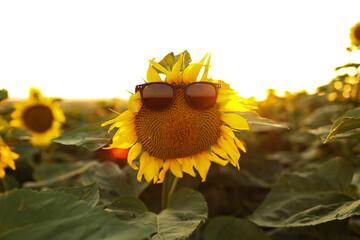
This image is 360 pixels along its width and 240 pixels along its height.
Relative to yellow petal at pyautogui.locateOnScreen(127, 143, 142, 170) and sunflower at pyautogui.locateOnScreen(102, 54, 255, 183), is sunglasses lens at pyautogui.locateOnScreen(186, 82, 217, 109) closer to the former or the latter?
sunflower at pyautogui.locateOnScreen(102, 54, 255, 183)

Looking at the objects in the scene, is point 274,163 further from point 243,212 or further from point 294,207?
point 294,207

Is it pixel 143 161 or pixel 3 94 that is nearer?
pixel 143 161

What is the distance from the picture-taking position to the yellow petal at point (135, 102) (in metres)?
1.37

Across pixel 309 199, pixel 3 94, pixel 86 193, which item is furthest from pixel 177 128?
pixel 3 94

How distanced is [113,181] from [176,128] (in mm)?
814

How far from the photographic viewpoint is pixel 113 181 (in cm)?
196

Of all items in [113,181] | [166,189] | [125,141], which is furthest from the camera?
[113,181]

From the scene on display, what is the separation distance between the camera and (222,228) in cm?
170

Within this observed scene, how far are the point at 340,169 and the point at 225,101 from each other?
1.10 meters

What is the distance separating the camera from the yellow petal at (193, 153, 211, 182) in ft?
4.88

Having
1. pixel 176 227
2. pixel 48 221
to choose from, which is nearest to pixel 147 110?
pixel 176 227

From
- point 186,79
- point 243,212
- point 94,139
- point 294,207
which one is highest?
point 186,79

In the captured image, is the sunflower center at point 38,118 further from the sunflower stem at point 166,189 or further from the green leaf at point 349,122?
the green leaf at point 349,122

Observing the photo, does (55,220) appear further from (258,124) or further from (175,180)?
(258,124)
